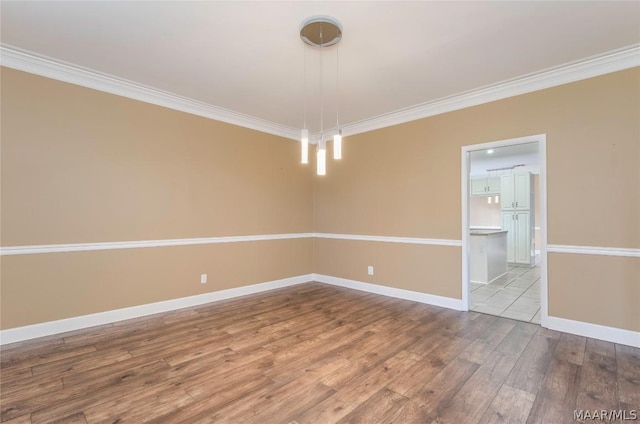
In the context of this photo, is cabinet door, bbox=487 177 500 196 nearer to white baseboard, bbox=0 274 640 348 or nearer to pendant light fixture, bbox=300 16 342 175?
white baseboard, bbox=0 274 640 348

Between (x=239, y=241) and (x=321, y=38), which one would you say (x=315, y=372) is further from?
(x=321, y=38)

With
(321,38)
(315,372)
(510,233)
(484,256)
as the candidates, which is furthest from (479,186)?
(315,372)

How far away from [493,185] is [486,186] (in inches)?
7.2

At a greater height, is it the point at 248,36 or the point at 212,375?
the point at 248,36

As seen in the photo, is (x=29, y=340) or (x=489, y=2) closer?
(x=489, y=2)

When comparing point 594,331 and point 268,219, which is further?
point 268,219

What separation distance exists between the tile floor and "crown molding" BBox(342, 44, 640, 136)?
2771 mm

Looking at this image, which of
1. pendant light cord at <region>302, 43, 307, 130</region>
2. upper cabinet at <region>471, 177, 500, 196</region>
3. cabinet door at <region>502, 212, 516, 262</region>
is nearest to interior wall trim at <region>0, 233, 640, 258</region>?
pendant light cord at <region>302, 43, 307, 130</region>

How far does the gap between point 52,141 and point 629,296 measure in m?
6.18

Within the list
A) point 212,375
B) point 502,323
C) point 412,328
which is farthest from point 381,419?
point 502,323

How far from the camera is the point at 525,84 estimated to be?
3408mm

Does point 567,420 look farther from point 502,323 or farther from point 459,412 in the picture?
point 502,323

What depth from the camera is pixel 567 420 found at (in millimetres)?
1803

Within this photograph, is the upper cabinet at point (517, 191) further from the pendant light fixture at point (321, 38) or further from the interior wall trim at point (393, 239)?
the pendant light fixture at point (321, 38)
